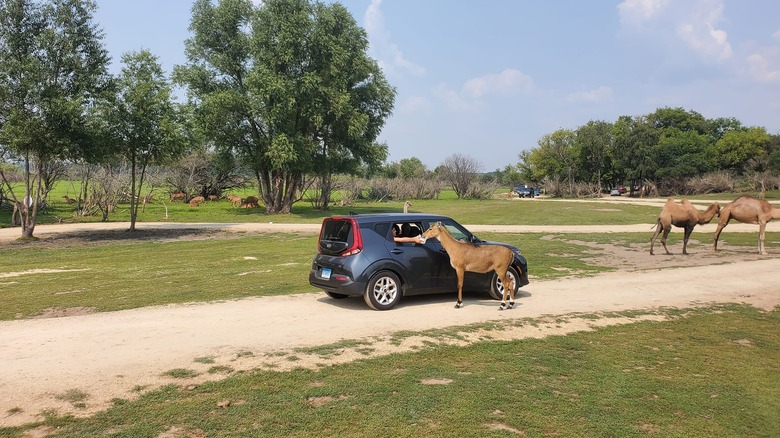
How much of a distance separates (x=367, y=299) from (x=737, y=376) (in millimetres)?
5442

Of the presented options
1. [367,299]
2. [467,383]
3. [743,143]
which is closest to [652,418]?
[467,383]

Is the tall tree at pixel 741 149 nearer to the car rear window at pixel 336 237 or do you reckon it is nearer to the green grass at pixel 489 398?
the car rear window at pixel 336 237

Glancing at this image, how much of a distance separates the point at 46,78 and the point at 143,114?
403 cm

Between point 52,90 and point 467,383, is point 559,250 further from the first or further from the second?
point 52,90

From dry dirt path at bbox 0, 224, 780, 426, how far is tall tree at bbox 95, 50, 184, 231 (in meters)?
18.4

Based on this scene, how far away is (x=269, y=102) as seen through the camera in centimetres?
3625

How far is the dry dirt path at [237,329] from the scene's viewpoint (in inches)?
225

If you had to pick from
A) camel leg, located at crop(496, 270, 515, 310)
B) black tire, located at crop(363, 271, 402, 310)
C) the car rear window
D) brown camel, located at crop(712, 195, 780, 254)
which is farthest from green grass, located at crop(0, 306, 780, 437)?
brown camel, located at crop(712, 195, 780, 254)

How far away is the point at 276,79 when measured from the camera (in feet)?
117

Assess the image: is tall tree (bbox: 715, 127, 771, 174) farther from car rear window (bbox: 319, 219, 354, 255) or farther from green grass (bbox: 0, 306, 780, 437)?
green grass (bbox: 0, 306, 780, 437)

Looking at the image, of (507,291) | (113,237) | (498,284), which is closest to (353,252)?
(507,291)

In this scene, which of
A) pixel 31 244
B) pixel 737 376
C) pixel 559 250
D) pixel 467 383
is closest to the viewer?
pixel 467 383

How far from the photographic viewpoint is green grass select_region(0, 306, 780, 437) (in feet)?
15.2

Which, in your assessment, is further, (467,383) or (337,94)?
(337,94)
